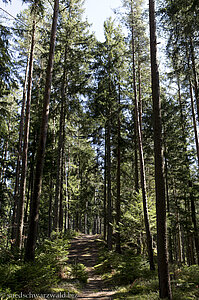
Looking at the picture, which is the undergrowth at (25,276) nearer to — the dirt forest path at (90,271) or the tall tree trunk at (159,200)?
the dirt forest path at (90,271)

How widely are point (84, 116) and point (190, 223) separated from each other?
1134 cm

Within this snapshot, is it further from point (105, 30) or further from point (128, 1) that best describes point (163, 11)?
point (105, 30)

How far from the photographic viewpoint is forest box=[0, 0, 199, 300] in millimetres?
7070

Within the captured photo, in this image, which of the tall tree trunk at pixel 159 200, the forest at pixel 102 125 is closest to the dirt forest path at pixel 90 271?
the forest at pixel 102 125

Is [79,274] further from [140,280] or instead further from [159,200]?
[159,200]

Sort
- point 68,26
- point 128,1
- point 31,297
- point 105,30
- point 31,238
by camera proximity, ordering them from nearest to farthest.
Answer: point 31,297, point 31,238, point 128,1, point 68,26, point 105,30

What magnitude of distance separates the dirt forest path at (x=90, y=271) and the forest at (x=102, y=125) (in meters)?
0.08

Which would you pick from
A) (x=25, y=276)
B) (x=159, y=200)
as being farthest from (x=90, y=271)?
(x=159, y=200)

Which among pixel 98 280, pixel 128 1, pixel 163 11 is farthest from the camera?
pixel 128 1

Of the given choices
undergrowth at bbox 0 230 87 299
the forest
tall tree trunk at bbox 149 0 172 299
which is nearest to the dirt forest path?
the forest

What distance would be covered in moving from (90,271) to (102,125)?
9314 mm

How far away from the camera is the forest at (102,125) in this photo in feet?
23.2

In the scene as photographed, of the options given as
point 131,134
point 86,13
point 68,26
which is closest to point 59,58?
point 68,26

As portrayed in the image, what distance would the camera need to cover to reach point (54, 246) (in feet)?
30.0
